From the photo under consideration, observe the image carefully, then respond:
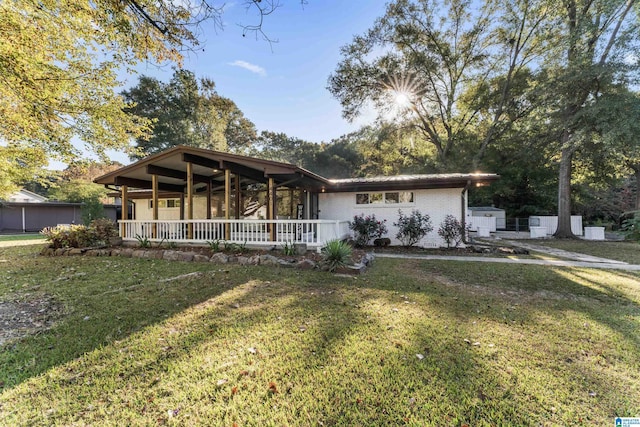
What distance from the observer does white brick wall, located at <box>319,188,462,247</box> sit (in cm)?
1049

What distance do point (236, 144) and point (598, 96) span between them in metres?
33.4

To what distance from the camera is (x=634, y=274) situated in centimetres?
673

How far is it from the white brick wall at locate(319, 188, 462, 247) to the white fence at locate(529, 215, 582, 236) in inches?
481

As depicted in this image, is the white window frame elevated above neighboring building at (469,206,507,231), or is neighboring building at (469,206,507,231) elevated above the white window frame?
the white window frame

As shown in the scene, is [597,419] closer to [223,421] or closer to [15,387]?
[223,421]

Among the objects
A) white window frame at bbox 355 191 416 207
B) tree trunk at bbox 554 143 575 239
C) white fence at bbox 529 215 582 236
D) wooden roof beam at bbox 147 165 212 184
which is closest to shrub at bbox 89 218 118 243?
wooden roof beam at bbox 147 165 212 184

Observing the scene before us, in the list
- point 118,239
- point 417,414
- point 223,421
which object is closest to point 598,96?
point 417,414

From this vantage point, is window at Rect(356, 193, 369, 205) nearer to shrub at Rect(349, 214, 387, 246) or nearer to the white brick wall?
the white brick wall

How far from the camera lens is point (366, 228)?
1098 cm

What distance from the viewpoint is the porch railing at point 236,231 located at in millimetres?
8047

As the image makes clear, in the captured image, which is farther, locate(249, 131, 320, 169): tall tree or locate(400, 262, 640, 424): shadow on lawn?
locate(249, 131, 320, 169): tall tree

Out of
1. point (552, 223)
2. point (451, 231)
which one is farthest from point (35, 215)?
point (552, 223)

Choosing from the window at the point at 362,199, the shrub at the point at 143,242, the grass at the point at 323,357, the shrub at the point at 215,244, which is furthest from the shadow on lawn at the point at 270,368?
the window at the point at 362,199

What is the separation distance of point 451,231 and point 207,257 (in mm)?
9148
